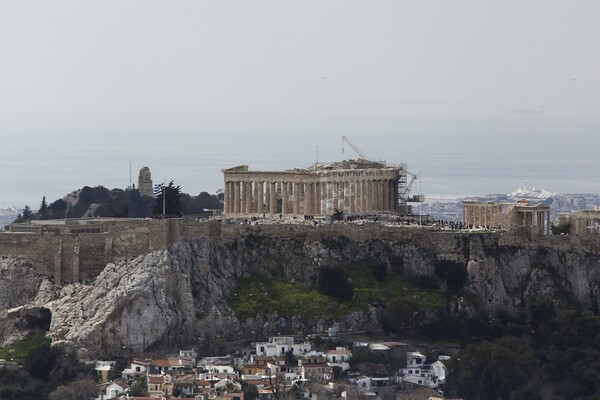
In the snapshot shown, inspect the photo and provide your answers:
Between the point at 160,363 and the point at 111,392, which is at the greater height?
the point at 160,363

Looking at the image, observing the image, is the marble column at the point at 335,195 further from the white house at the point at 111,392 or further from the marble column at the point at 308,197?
the white house at the point at 111,392

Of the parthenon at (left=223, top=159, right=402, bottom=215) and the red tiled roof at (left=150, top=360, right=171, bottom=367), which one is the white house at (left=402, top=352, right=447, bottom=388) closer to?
the red tiled roof at (left=150, top=360, right=171, bottom=367)

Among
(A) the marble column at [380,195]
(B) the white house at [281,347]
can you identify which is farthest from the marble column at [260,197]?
(B) the white house at [281,347]

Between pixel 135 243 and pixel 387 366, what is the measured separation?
12885mm

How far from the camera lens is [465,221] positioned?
387ft

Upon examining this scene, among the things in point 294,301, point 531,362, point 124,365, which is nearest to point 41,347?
point 124,365

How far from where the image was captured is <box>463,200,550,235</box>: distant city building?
374 feet

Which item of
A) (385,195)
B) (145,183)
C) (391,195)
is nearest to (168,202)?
(385,195)

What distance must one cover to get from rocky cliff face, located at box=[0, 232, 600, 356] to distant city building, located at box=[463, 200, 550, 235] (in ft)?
10.4

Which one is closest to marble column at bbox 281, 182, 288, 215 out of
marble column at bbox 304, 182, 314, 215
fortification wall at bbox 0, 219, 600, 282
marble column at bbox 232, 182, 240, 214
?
marble column at bbox 304, 182, 314, 215

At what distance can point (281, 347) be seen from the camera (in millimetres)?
99062

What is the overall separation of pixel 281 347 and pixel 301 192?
1732cm

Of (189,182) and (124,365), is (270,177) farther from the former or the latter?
(189,182)

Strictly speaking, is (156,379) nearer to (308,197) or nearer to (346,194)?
(308,197)
